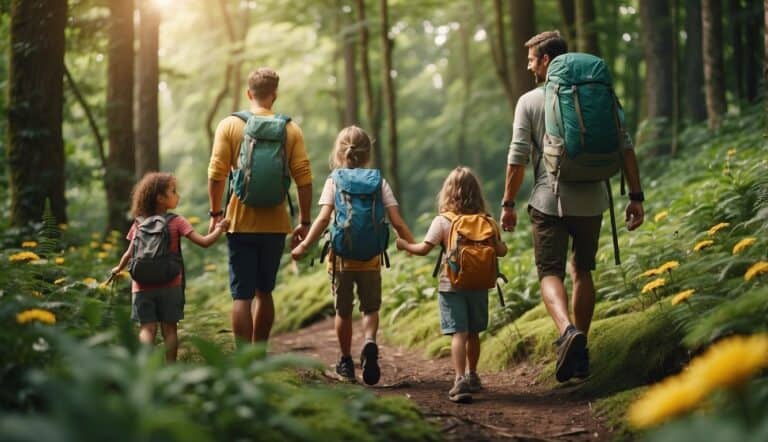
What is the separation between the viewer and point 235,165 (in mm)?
6559

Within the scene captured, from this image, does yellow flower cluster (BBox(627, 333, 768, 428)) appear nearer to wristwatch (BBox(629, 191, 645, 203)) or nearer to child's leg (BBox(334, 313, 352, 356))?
wristwatch (BBox(629, 191, 645, 203))

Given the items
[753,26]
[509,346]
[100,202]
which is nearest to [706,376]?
[509,346]

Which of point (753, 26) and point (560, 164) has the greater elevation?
point (753, 26)

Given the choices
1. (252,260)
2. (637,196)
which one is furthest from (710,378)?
(252,260)

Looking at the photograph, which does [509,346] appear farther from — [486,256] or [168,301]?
[168,301]

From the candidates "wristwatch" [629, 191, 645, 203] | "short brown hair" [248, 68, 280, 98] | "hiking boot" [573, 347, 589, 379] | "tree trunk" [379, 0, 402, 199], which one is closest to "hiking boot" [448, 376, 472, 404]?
"hiking boot" [573, 347, 589, 379]

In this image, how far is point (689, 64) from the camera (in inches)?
695

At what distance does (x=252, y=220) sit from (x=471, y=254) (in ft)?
5.71

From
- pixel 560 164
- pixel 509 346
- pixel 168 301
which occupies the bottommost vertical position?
pixel 509 346

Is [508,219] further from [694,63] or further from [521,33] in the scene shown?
[694,63]

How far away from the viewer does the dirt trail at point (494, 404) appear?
4707 mm

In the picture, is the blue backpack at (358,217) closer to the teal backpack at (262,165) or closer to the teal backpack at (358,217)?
the teal backpack at (358,217)

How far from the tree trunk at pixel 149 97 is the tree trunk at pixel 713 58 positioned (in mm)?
9268

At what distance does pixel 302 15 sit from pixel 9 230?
14.5m
